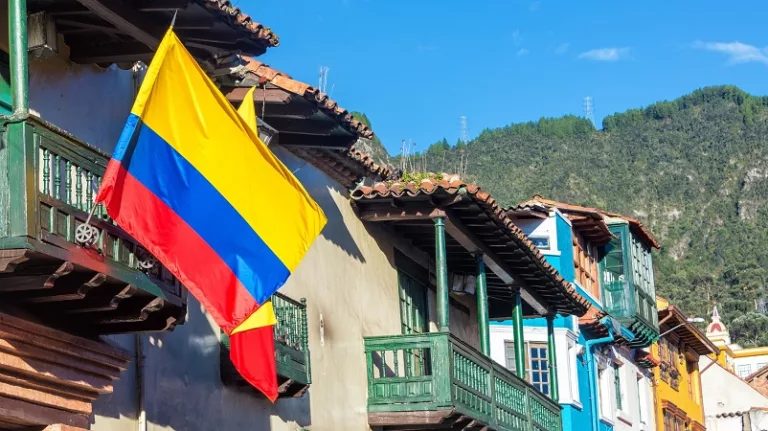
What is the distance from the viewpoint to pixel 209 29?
12.6 m

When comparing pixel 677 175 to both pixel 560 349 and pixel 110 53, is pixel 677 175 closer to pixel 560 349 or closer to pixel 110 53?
pixel 560 349

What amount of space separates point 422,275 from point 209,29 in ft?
30.6

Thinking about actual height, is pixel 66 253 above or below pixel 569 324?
below

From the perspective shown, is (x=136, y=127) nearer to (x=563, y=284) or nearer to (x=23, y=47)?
(x=23, y=47)

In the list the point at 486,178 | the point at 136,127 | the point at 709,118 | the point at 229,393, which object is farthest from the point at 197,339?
the point at 709,118

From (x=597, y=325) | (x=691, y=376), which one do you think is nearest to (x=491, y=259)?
(x=597, y=325)

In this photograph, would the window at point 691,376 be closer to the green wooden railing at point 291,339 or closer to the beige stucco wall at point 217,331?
the beige stucco wall at point 217,331

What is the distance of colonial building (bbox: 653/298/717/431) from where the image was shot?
41250mm

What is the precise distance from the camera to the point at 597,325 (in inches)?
1281

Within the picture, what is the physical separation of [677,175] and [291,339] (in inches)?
5253

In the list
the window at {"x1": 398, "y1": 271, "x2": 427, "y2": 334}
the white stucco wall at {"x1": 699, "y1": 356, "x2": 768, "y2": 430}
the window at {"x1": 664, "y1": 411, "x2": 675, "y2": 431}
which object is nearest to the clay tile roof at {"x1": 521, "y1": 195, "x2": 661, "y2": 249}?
the window at {"x1": 664, "y1": 411, "x2": 675, "y2": 431}

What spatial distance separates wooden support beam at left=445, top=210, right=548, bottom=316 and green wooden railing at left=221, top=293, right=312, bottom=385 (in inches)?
121

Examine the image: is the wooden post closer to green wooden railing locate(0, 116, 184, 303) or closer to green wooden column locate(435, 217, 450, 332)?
green wooden column locate(435, 217, 450, 332)

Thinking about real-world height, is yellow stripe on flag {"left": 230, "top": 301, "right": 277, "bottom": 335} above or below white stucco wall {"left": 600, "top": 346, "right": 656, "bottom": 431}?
→ below
